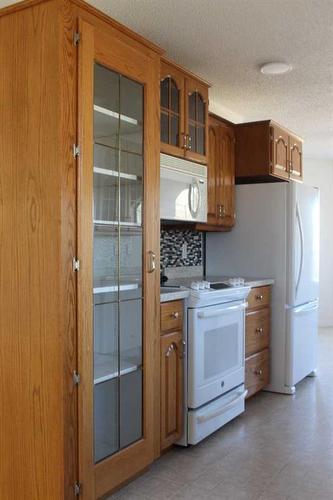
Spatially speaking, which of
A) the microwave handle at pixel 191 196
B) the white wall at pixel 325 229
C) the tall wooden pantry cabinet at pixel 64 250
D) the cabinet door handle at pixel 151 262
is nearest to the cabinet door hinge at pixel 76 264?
the tall wooden pantry cabinet at pixel 64 250

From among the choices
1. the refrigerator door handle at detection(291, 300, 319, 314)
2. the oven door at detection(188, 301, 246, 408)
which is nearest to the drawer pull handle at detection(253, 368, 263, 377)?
the oven door at detection(188, 301, 246, 408)

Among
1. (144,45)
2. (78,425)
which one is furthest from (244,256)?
(78,425)

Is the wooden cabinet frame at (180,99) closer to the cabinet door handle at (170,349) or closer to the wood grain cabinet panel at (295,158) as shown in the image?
the cabinet door handle at (170,349)

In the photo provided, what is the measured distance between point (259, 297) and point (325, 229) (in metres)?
4.03

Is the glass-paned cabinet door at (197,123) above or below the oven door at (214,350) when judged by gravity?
above

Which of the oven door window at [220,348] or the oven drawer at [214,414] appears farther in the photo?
the oven door window at [220,348]

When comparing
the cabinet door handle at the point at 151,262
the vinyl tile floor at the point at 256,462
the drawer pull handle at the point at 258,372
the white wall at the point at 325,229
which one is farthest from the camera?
the white wall at the point at 325,229

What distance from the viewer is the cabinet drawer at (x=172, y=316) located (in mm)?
2756

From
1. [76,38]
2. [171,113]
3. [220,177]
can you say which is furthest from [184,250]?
[76,38]

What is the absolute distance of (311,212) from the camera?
4.51 metres

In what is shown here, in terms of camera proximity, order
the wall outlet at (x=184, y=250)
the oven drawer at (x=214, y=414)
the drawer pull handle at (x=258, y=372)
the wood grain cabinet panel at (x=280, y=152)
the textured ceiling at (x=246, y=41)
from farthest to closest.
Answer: the wood grain cabinet panel at (x=280, y=152), the wall outlet at (x=184, y=250), the drawer pull handle at (x=258, y=372), the oven drawer at (x=214, y=414), the textured ceiling at (x=246, y=41)

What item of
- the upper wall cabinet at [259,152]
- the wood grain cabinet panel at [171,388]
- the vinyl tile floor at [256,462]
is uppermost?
the upper wall cabinet at [259,152]

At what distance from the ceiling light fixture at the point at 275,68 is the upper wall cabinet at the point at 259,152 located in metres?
0.63

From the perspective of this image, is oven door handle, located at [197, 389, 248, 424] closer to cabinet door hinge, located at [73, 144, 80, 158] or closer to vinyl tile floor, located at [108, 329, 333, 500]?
vinyl tile floor, located at [108, 329, 333, 500]
